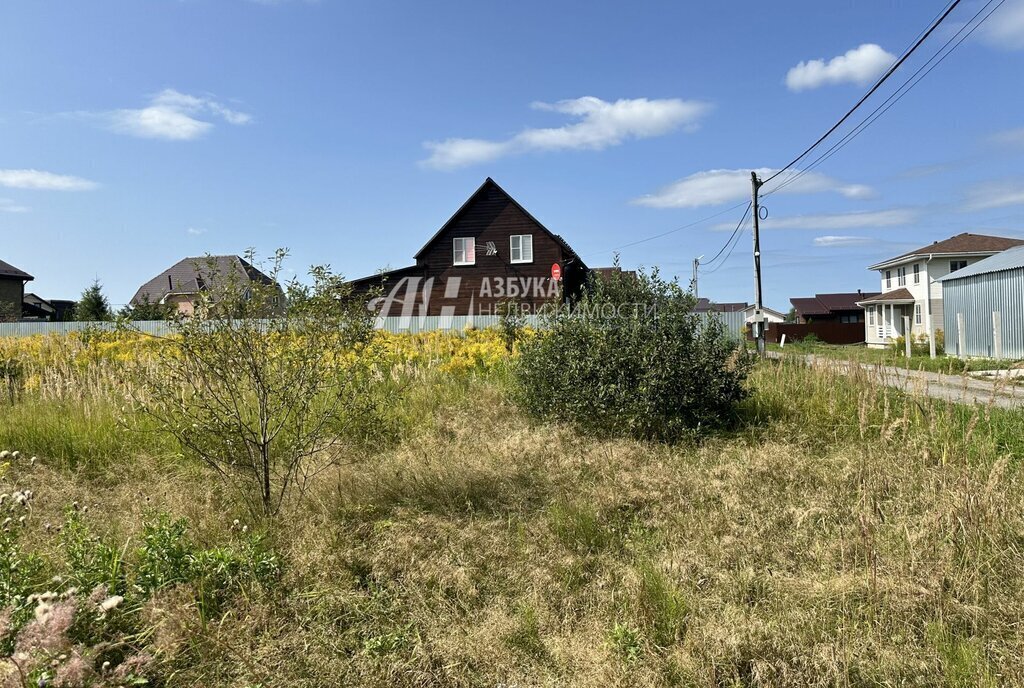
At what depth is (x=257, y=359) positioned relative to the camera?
376 cm

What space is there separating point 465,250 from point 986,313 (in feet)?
65.8

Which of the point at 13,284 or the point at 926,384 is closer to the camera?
the point at 926,384

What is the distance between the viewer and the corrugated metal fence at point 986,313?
15.5m

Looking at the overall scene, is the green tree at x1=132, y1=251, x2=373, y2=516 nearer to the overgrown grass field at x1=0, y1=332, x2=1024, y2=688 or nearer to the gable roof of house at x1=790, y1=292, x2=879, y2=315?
the overgrown grass field at x1=0, y1=332, x2=1024, y2=688

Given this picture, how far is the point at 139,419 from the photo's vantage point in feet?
20.0

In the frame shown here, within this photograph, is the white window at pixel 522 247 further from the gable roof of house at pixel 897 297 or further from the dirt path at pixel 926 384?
the gable roof of house at pixel 897 297

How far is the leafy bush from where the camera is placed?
5.73 m

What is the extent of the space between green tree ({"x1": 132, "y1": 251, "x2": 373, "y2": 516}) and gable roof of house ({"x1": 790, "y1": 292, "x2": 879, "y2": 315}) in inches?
2259

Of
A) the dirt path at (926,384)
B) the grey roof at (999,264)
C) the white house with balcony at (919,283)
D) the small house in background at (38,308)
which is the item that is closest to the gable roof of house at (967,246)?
the white house with balcony at (919,283)

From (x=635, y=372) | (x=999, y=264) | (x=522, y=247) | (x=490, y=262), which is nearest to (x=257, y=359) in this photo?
(x=635, y=372)

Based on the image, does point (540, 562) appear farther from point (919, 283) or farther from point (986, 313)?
point (919, 283)

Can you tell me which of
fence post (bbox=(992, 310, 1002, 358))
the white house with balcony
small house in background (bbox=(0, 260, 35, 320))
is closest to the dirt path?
fence post (bbox=(992, 310, 1002, 358))

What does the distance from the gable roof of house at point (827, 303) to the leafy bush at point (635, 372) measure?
175 ft

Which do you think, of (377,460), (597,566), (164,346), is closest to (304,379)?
(164,346)
